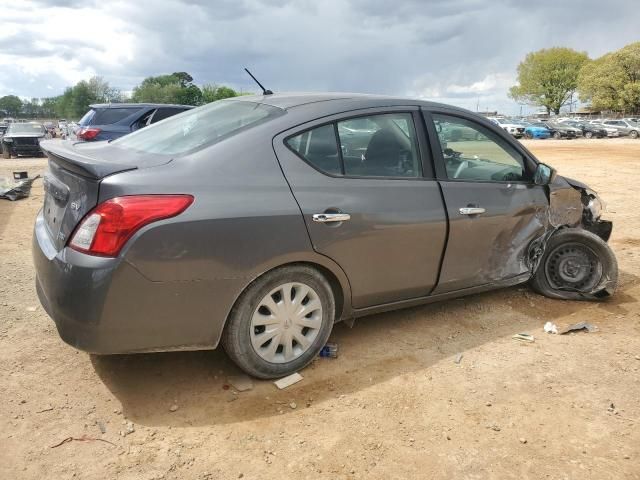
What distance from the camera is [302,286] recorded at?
2.96m

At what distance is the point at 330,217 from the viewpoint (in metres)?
2.94

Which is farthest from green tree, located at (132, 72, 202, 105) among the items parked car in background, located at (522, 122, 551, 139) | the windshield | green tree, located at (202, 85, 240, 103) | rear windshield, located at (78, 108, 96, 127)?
rear windshield, located at (78, 108, 96, 127)

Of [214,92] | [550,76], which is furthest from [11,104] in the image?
[550,76]

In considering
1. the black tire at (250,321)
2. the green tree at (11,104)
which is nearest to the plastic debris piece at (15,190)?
the black tire at (250,321)

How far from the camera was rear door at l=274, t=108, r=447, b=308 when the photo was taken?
9.68 feet

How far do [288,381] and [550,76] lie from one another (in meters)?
100

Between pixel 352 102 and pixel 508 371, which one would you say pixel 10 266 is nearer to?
pixel 352 102

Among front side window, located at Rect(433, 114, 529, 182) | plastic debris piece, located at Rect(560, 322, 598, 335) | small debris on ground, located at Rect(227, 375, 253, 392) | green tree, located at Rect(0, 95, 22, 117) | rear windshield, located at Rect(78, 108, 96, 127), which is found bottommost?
small debris on ground, located at Rect(227, 375, 253, 392)

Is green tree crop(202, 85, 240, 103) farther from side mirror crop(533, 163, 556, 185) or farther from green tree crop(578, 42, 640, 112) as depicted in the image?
side mirror crop(533, 163, 556, 185)

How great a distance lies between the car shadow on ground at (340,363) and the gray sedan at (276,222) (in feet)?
0.68

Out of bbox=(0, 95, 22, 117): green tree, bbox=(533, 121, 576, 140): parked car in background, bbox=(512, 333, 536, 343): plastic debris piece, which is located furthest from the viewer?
A: bbox=(0, 95, 22, 117): green tree

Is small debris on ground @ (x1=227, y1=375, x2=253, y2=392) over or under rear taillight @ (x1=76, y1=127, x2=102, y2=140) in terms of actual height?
under

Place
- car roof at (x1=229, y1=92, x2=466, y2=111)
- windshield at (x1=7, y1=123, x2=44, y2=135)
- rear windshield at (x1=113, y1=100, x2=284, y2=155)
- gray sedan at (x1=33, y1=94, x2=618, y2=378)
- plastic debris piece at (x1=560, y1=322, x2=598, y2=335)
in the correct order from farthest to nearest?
windshield at (x1=7, y1=123, x2=44, y2=135) < plastic debris piece at (x1=560, y1=322, x2=598, y2=335) < car roof at (x1=229, y1=92, x2=466, y2=111) < rear windshield at (x1=113, y1=100, x2=284, y2=155) < gray sedan at (x1=33, y1=94, x2=618, y2=378)

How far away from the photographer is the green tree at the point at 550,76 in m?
88.4
